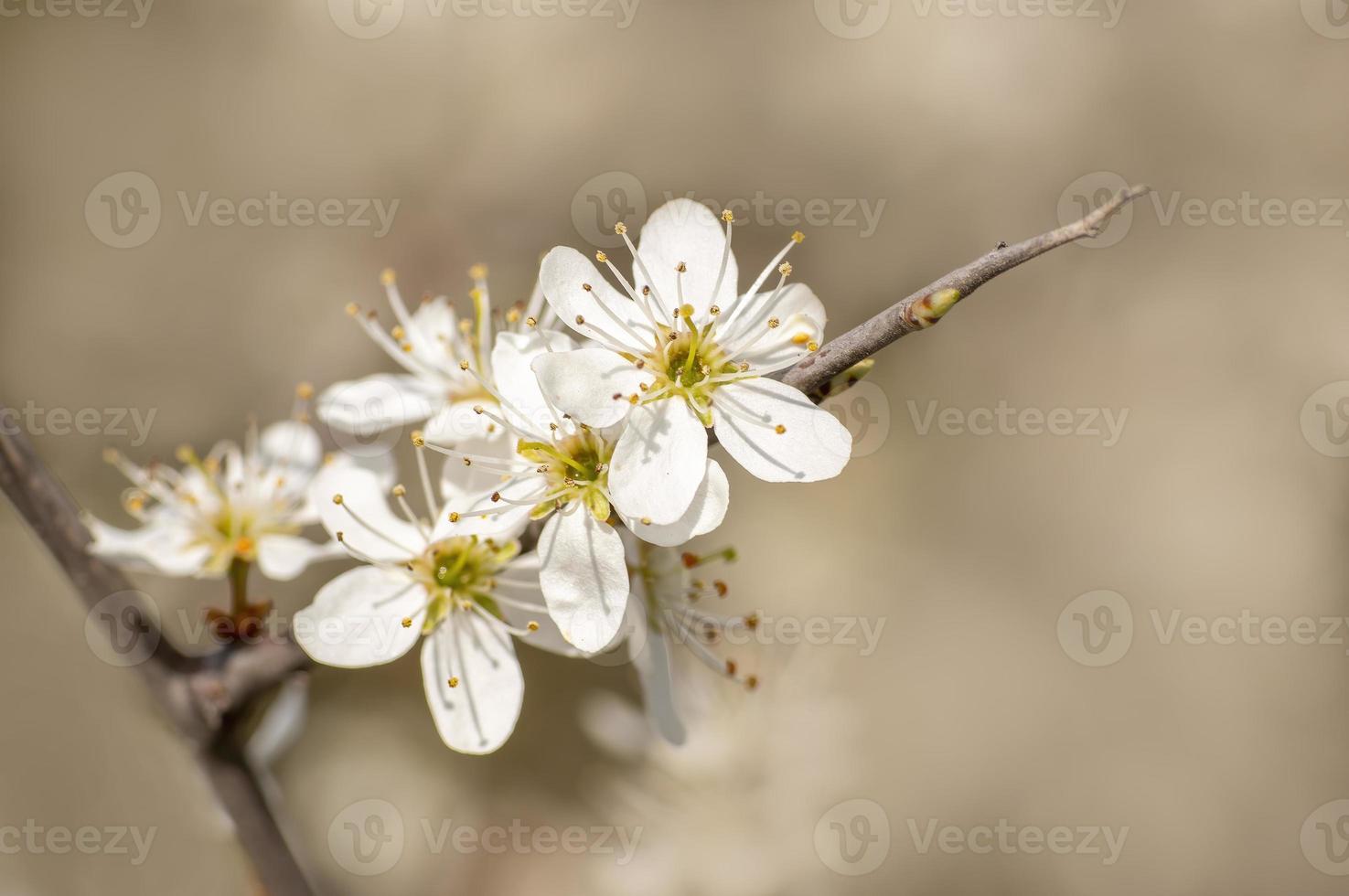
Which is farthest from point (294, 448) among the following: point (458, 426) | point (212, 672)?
point (458, 426)

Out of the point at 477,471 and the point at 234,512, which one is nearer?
the point at 477,471

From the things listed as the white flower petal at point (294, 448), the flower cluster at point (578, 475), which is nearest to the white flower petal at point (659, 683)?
the flower cluster at point (578, 475)

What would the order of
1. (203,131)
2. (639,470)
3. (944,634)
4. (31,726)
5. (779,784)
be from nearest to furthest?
1. (639,470)
2. (779,784)
3. (31,726)
4. (944,634)
5. (203,131)

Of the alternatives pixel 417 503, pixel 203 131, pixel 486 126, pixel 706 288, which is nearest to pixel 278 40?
pixel 203 131

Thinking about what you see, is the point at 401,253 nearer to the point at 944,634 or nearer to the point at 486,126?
the point at 486,126

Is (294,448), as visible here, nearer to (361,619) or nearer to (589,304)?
(361,619)
